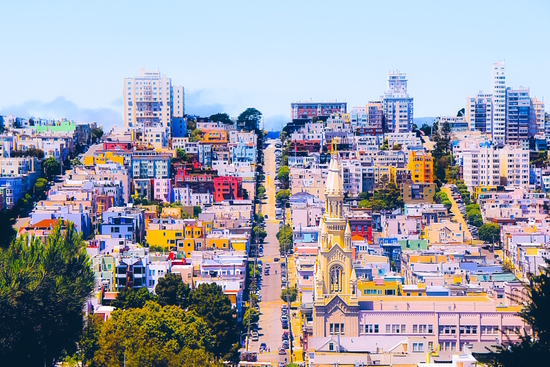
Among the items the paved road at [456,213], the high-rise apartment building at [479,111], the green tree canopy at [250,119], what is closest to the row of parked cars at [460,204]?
the paved road at [456,213]

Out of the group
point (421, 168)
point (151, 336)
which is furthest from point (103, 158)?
point (151, 336)

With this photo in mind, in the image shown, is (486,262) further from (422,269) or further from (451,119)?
(451,119)

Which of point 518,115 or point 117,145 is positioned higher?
point 518,115

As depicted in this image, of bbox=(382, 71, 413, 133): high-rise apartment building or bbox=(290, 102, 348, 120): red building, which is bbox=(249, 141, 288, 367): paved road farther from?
bbox=(290, 102, 348, 120): red building

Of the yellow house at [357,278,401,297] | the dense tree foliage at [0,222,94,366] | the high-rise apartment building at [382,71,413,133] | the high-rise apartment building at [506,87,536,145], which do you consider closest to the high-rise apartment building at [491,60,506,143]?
the high-rise apartment building at [506,87,536,145]

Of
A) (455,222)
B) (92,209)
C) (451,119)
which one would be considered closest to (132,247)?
(92,209)

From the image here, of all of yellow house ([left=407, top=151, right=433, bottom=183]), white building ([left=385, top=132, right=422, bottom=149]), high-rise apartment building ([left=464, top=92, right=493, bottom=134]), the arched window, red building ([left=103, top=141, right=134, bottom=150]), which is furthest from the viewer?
high-rise apartment building ([left=464, top=92, right=493, bottom=134])

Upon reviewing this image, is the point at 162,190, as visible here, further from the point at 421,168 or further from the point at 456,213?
the point at 456,213
